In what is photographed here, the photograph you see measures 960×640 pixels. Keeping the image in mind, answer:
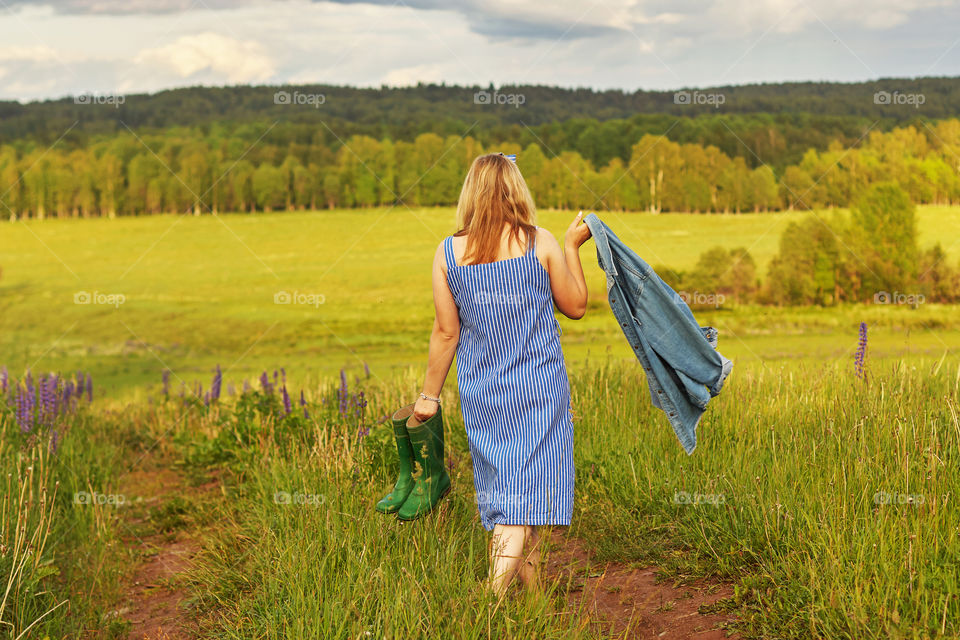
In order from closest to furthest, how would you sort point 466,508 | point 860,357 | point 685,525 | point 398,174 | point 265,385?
point 685,525, point 466,508, point 860,357, point 265,385, point 398,174

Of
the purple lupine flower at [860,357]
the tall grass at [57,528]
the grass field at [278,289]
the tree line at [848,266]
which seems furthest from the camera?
the tree line at [848,266]

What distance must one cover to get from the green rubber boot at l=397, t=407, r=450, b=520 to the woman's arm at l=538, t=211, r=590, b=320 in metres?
0.86

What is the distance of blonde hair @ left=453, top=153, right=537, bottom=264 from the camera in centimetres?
353

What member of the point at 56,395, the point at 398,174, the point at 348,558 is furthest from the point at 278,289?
the point at 348,558

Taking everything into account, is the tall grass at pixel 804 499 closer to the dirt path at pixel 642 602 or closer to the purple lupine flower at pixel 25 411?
the dirt path at pixel 642 602

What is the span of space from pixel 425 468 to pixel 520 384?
69 centimetres

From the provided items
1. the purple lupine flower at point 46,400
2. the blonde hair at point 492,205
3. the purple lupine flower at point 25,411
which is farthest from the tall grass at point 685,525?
the purple lupine flower at point 46,400

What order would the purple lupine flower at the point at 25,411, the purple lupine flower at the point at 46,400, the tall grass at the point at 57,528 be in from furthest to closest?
the purple lupine flower at the point at 46,400 → the purple lupine flower at the point at 25,411 → the tall grass at the point at 57,528

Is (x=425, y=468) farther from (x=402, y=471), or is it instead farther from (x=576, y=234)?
(x=576, y=234)

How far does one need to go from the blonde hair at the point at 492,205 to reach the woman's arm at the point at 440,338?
17 centimetres

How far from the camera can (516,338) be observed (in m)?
3.59

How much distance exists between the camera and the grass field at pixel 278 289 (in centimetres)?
3384

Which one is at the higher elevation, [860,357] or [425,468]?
[860,357]

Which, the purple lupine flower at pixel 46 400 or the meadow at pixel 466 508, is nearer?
the meadow at pixel 466 508
